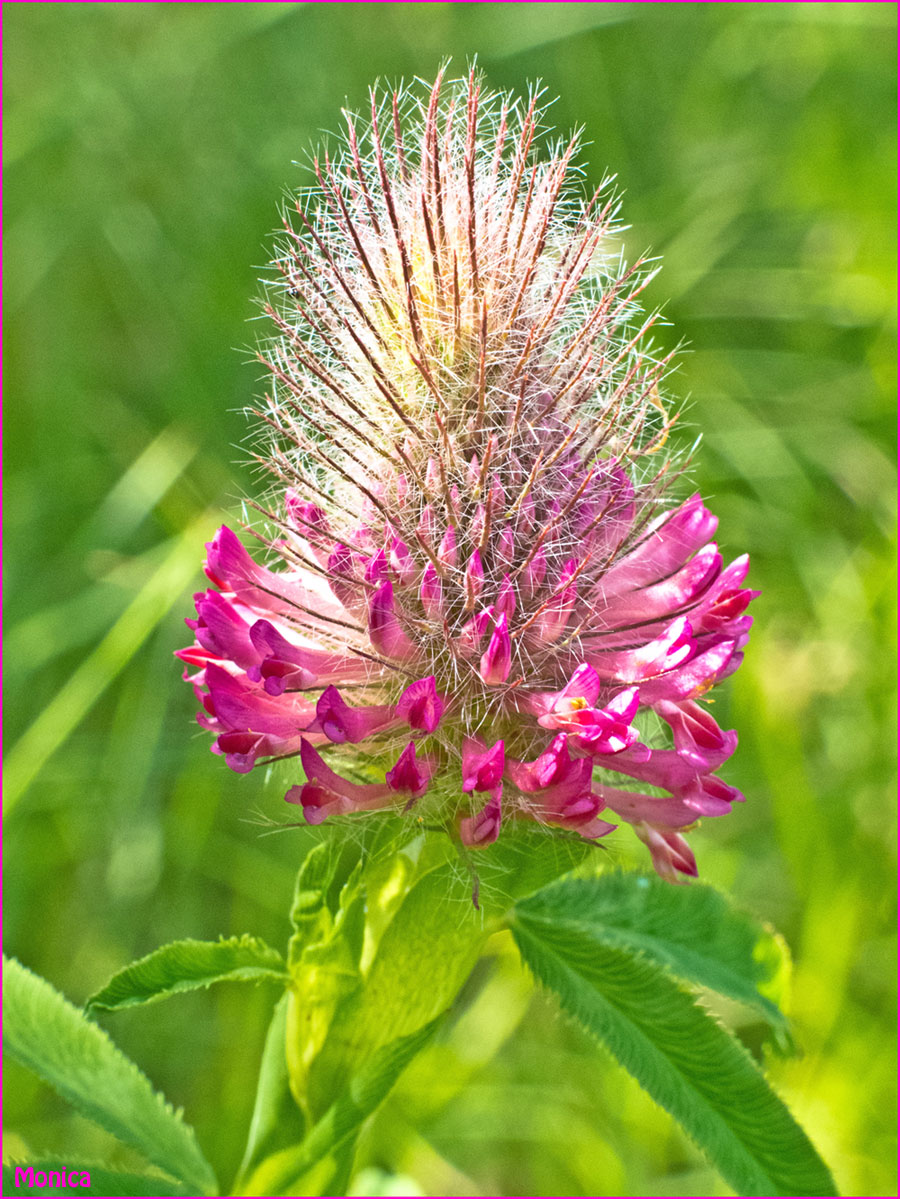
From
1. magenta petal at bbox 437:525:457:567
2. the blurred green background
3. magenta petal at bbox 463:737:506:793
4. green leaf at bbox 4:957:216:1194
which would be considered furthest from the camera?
the blurred green background

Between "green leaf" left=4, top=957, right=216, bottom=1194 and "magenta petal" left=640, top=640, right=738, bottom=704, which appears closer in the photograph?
"magenta petal" left=640, top=640, right=738, bottom=704

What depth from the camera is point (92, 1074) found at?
44.8 inches

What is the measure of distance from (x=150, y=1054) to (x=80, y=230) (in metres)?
2.07

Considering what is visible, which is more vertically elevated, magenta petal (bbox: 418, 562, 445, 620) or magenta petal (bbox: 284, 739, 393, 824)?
magenta petal (bbox: 418, 562, 445, 620)

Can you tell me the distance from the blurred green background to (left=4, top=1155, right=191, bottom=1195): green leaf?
1.18 metres

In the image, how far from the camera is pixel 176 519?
2.65 meters

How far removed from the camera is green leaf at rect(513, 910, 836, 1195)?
1.06 m

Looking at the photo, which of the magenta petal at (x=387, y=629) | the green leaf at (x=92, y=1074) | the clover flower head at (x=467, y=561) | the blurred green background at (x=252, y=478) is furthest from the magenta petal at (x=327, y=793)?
the blurred green background at (x=252, y=478)

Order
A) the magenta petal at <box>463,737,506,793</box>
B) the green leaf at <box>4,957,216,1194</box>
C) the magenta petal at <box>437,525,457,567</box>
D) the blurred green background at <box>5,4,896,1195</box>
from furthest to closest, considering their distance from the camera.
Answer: the blurred green background at <box>5,4,896,1195</box>, the green leaf at <box>4,957,216,1194</box>, the magenta petal at <box>437,525,457,567</box>, the magenta petal at <box>463,737,506,793</box>

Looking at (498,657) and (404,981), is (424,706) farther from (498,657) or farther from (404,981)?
(404,981)

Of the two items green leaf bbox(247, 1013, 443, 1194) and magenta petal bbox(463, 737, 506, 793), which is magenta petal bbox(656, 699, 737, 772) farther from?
green leaf bbox(247, 1013, 443, 1194)

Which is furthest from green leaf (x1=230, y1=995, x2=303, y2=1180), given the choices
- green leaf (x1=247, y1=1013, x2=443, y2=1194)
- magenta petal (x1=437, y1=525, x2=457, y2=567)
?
magenta petal (x1=437, y1=525, x2=457, y2=567)

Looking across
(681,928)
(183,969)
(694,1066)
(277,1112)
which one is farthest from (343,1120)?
(681,928)

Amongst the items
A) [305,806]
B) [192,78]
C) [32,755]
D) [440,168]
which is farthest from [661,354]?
[305,806]
